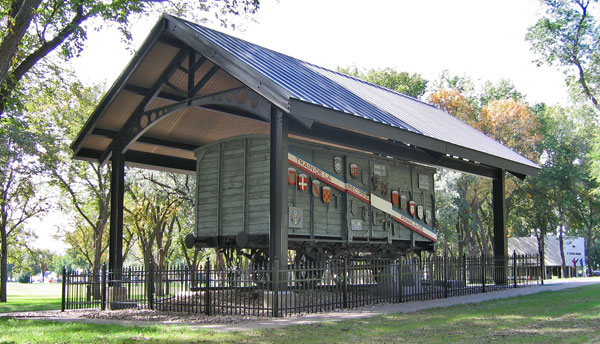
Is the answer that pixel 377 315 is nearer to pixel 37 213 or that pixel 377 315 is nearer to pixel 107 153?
→ pixel 107 153

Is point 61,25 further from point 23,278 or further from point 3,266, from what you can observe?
point 23,278

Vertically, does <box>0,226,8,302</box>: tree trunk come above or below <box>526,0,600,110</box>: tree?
below

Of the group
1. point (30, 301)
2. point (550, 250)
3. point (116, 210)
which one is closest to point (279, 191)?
point (116, 210)

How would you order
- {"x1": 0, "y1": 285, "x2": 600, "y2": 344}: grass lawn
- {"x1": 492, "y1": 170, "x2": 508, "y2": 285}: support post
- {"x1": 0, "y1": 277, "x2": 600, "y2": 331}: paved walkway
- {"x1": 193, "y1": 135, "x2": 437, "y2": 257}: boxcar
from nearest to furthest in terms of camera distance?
{"x1": 0, "y1": 285, "x2": 600, "y2": 344}: grass lawn
{"x1": 0, "y1": 277, "x2": 600, "y2": 331}: paved walkway
{"x1": 193, "y1": 135, "x2": 437, "y2": 257}: boxcar
{"x1": 492, "y1": 170, "x2": 508, "y2": 285}: support post

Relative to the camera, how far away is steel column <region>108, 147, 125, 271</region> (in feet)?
60.1

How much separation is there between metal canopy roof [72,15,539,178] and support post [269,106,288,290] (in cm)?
70

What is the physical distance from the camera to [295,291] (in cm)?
1358

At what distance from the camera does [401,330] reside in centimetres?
998

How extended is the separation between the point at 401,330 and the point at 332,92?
7.88 m

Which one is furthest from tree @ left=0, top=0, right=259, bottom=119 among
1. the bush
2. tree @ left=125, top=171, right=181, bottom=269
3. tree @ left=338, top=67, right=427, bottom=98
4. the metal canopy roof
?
the bush

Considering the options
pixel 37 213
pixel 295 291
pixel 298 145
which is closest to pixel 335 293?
pixel 295 291

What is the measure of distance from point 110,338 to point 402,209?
13.1 m

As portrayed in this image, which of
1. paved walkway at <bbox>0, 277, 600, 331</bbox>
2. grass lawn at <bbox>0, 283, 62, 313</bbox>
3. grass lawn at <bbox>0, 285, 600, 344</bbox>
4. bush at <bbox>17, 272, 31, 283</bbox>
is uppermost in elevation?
grass lawn at <bbox>0, 285, 600, 344</bbox>

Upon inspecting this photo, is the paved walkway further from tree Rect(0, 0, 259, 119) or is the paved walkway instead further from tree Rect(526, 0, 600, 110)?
tree Rect(526, 0, 600, 110)
